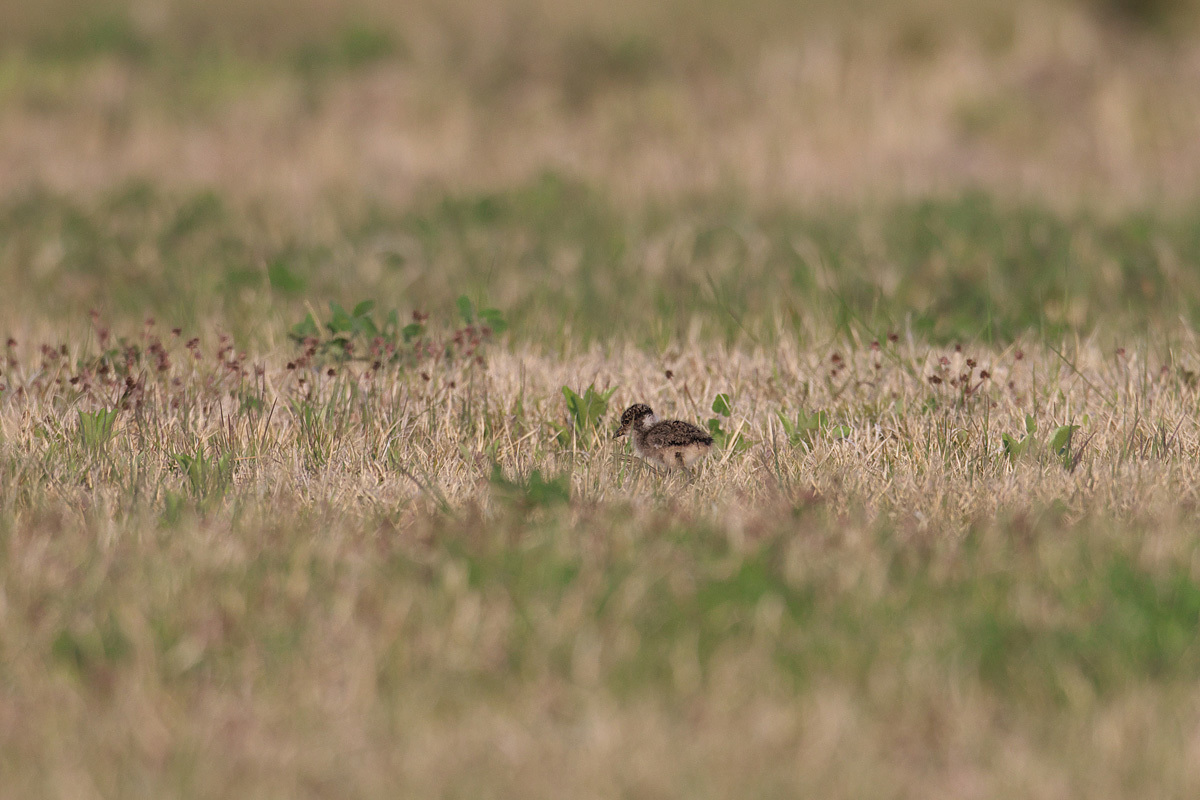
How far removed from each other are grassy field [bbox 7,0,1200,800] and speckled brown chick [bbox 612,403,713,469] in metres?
0.09

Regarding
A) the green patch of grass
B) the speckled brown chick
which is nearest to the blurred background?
the green patch of grass

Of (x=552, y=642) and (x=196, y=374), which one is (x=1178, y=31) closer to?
(x=196, y=374)

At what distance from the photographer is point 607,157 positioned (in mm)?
11023

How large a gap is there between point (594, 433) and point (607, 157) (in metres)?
6.24

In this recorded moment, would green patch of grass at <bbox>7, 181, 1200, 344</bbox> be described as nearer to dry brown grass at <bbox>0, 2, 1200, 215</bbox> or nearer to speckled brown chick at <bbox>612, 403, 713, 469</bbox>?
dry brown grass at <bbox>0, 2, 1200, 215</bbox>

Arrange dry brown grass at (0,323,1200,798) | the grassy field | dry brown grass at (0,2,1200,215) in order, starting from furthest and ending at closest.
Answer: dry brown grass at (0,2,1200,215) < the grassy field < dry brown grass at (0,323,1200,798)

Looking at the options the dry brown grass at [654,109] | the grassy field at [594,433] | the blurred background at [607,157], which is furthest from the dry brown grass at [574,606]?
the dry brown grass at [654,109]

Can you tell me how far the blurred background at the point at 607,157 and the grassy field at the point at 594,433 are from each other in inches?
2.0

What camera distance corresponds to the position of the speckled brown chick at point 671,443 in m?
4.68

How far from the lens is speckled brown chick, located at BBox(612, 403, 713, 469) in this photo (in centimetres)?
468

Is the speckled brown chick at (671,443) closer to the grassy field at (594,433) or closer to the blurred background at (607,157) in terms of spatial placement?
the grassy field at (594,433)

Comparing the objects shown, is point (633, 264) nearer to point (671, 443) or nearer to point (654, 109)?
point (671, 443)

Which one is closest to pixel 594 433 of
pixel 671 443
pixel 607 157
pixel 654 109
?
pixel 671 443

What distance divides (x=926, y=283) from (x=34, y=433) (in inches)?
185
